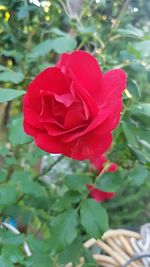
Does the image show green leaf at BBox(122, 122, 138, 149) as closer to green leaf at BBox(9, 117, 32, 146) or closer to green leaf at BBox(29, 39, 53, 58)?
green leaf at BBox(9, 117, 32, 146)

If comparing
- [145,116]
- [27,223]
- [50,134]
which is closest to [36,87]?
[50,134]

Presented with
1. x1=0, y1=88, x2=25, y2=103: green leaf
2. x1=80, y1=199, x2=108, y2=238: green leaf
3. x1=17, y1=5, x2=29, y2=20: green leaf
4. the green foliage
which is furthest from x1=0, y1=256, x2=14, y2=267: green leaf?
x1=17, y1=5, x2=29, y2=20: green leaf

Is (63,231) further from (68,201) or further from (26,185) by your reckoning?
(26,185)

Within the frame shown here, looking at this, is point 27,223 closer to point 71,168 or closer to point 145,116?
point 145,116

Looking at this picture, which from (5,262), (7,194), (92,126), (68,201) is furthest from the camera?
(7,194)

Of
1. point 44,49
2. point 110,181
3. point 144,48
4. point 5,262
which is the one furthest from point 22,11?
point 5,262

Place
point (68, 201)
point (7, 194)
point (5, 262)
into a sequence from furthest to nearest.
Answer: point (7, 194) < point (68, 201) < point (5, 262)
